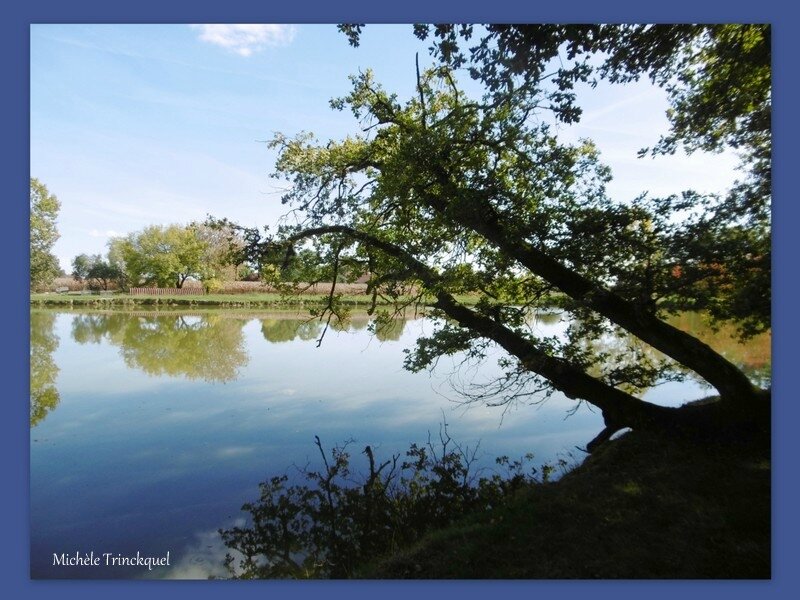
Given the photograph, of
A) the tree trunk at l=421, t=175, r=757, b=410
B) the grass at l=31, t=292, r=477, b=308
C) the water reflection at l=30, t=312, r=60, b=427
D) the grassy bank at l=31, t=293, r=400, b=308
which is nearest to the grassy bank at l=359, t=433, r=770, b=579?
the tree trunk at l=421, t=175, r=757, b=410

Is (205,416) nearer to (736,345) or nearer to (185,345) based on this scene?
(185,345)

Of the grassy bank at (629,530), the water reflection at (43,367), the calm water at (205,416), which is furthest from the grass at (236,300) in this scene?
the grassy bank at (629,530)

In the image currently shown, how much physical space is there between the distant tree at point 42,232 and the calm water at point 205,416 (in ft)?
0.91

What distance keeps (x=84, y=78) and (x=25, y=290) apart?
5.09ft

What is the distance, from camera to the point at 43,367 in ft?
10.5

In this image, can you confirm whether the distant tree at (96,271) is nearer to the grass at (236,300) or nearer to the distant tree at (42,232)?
the grass at (236,300)

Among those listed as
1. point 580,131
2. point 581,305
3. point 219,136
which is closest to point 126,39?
point 219,136

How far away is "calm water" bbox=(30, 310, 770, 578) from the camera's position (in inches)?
120

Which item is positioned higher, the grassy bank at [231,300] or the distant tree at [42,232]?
the distant tree at [42,232]

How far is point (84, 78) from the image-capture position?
3146 mm

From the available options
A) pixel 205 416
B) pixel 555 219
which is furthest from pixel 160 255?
pixel 555 219

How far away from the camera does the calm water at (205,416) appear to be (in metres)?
3.05

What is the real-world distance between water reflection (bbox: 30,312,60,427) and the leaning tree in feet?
5.37

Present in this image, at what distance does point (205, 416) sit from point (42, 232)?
2104 mm
